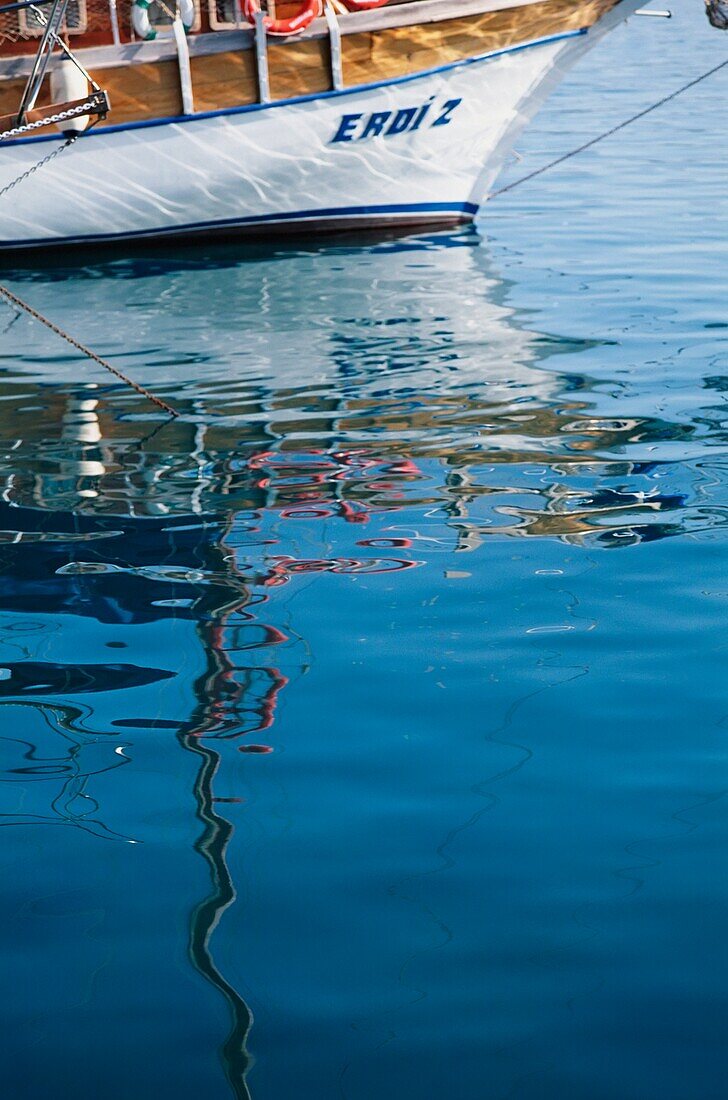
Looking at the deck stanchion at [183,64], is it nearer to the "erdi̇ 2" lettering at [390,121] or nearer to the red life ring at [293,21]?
the red life ring at [293,21]

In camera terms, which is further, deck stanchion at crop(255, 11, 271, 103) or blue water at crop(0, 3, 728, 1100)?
deck stanchion at crop(255, 11, 271, 103)

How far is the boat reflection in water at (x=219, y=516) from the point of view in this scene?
366 centimetres

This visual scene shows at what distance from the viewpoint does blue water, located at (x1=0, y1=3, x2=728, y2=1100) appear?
282cm

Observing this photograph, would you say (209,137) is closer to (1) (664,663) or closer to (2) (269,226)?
(2) (269,226)

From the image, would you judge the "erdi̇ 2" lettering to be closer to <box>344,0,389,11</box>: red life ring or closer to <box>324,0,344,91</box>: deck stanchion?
<box>324,0,344,91</box>: deck stanchion

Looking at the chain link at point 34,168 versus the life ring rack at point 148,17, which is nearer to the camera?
the life ring rack at point 148,17

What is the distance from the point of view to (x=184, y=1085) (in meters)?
2.69

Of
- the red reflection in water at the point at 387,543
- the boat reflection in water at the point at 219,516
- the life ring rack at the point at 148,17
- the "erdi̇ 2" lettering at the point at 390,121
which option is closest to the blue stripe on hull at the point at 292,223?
the "erdi̇ 2" lettering at the point at 390,121

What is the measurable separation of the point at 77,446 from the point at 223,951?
4744 millimetres

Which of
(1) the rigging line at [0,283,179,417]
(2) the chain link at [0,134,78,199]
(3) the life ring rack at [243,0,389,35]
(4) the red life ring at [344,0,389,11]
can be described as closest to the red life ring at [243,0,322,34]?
(3) the life ring rack at [243,0,389,35]

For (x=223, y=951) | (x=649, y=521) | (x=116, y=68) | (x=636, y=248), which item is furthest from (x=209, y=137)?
(x=223, y=951)

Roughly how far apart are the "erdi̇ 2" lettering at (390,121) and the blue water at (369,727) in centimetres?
468

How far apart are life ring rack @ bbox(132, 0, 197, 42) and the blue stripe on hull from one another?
189cm

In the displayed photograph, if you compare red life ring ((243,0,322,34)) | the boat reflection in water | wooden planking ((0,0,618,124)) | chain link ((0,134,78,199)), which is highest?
red life ring ((243,0,322,34))
